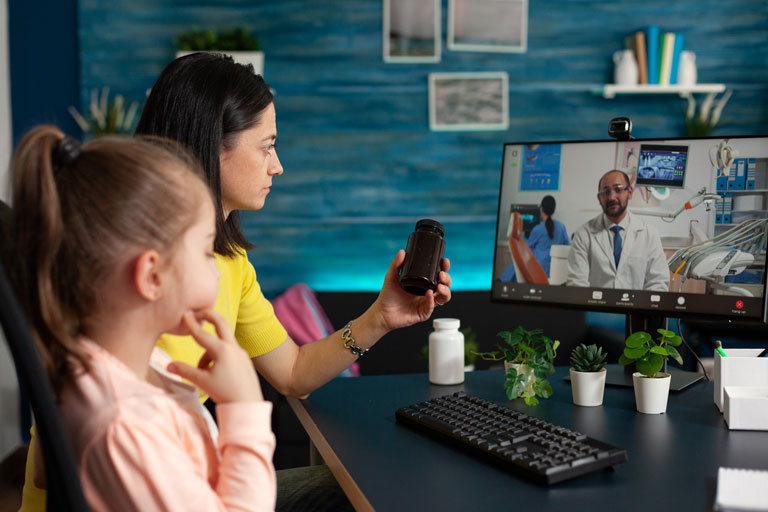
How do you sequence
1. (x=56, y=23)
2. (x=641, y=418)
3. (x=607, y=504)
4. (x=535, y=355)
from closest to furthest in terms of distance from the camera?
(x=607, y=504) → (x=641, y=418) → (x=535, y=355) → (x=56, y=23)

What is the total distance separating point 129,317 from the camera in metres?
0.80

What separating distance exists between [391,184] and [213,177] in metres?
1.90

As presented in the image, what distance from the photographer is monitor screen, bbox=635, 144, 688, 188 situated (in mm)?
1406

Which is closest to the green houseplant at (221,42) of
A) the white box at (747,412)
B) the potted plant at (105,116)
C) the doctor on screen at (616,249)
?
the potted plant at (105,116)

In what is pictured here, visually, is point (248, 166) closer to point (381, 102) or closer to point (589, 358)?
point (589, 358)

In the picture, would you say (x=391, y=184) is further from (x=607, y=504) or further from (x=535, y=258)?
(x=607, y=504)

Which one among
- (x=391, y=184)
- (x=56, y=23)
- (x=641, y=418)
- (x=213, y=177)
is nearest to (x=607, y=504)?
(x=641, y=418)

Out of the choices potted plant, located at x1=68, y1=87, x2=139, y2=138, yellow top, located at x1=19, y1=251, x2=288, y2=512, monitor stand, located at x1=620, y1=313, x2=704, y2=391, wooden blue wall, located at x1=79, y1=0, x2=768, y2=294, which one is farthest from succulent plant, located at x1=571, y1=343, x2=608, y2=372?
potted plant, located at x1=68, y1=87, x2=139, y2=138

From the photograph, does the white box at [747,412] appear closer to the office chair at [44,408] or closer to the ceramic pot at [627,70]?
the office chair at [44,408]

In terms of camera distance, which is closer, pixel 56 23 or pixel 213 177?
pixel 213 177

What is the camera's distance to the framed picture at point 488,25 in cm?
317

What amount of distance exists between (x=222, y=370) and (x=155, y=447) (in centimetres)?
12

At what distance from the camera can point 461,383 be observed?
4.76 feet

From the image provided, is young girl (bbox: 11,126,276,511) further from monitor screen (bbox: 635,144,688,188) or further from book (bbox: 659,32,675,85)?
book (bbox: 659,32,675,85)
